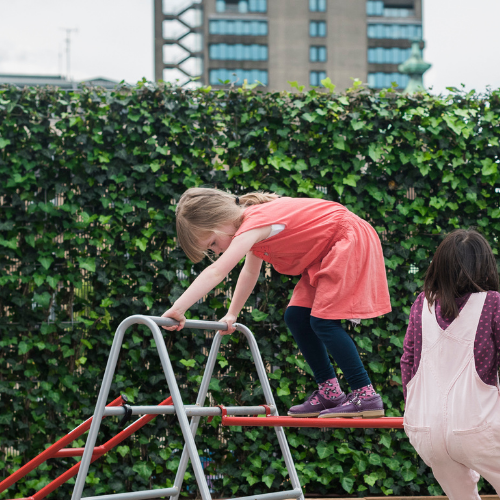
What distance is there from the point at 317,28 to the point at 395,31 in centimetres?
888

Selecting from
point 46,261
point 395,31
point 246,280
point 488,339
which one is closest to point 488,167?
point 246,280

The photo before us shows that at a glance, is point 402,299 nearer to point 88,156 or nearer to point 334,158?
point 334,158

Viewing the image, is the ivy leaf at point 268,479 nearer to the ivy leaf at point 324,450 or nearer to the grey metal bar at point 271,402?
the ivy leaf at point 324,450

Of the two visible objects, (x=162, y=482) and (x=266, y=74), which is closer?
(x=162, y=482)

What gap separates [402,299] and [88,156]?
85.3 inches

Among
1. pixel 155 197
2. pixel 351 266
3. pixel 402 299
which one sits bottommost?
pixel 402 299

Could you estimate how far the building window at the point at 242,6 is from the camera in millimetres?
54219

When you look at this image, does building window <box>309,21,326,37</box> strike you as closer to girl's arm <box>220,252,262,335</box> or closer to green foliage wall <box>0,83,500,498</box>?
green foliage wall <box>0,83,500,498</box>

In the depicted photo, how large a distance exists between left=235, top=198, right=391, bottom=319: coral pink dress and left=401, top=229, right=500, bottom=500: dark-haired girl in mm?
424

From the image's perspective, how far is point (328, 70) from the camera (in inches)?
2069

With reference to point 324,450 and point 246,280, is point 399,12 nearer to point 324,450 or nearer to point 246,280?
point 324,450

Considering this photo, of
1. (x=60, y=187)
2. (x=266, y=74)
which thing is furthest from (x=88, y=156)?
(x=266, y=74)

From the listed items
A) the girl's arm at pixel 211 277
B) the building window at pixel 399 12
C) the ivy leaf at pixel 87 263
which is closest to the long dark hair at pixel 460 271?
the girl's arm at pixel 211 277

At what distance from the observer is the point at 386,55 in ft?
184
